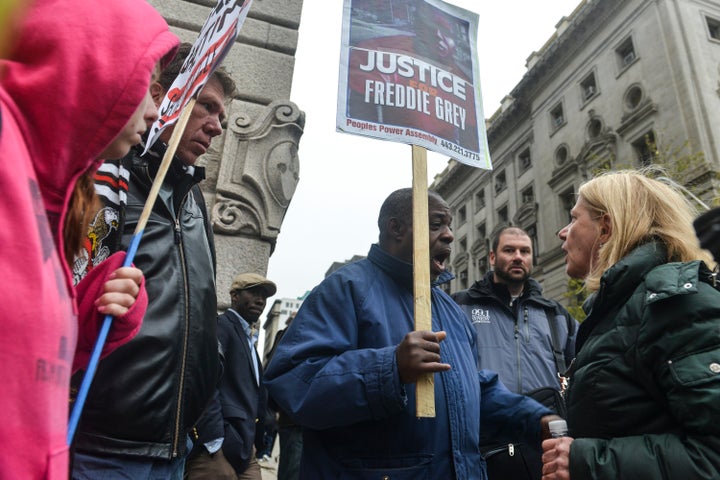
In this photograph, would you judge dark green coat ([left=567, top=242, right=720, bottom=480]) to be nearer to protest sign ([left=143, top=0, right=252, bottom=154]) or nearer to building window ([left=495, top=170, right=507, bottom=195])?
protest sign ([left=143, top=0, right=252, bottom=154])

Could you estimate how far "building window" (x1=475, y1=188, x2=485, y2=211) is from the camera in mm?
36144

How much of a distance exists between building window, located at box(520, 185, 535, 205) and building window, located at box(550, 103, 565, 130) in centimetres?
372

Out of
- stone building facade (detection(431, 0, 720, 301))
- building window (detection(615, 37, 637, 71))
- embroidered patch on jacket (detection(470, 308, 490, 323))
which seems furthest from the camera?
building window (detection(615, 37, 637, 71))

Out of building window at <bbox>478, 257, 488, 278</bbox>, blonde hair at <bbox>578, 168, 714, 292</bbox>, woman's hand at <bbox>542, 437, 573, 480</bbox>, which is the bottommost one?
woman's hand at <bbox>542, 437, 573, 480</bbox>

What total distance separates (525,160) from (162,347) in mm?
31985

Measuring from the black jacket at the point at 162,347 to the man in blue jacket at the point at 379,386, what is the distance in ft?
1.19

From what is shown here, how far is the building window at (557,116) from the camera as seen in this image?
2788cm

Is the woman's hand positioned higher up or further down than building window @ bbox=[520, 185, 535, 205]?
further down

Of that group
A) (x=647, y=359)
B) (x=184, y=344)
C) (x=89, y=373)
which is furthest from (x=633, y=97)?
(x=89, y=373)

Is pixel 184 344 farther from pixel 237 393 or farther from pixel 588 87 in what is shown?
pixel 588 87

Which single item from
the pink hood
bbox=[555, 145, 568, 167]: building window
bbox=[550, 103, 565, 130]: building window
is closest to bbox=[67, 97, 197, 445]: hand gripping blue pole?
the pink hood

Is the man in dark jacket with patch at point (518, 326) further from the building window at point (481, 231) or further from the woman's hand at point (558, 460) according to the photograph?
the building window at point (481, 231)

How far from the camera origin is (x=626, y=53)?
23.9 meters

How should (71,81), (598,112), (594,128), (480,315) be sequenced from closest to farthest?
(71,81) < (480,315) < (598,112) < (594,128)
